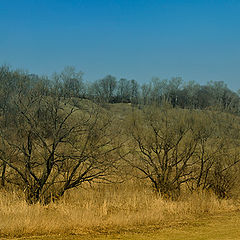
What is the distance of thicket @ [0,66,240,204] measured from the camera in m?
13.6

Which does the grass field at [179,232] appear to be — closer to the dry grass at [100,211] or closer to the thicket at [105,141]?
the dry grass at [100,211]

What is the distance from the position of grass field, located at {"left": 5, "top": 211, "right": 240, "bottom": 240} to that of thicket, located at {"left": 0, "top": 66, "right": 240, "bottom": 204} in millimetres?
3593

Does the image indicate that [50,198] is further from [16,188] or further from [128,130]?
[128,130]

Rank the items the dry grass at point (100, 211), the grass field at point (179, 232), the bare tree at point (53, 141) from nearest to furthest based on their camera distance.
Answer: the grass field at point (179, 232)
the dry grass at point (100, 211)
the bare tree at point (53, 141)

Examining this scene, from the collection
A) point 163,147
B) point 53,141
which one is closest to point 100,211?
point 53,141

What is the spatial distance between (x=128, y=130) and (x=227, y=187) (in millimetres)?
5743

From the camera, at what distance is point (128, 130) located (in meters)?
16.8

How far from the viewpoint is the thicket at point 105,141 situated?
1359 centimetres

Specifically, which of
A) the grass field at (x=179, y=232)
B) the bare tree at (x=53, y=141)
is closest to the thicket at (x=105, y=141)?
the bare tree at (x=53, y=141)

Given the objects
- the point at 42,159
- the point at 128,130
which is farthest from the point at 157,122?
the point at 42,159

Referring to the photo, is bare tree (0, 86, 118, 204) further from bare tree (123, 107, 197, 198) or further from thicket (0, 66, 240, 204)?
bare tree (123, 107, 197, 198)

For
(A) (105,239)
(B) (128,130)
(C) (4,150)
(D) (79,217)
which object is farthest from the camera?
(B) (128,130)

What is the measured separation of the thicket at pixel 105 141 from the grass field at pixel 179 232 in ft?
11.8

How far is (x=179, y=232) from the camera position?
10703mm
